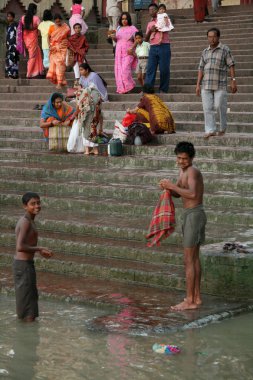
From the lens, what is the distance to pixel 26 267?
7.92 m

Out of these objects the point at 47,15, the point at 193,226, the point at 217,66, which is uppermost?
the point at 47,15

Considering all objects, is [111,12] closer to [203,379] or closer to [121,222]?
[121,222]

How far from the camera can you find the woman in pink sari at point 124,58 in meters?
Result: 16.2

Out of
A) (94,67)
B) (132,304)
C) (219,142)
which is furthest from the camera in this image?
(94,67)

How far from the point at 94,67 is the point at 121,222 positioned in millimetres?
8435

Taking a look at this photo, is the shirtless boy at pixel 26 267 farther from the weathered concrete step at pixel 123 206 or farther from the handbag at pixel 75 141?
the handbag at pixel 75 141

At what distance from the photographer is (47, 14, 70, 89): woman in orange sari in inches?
675

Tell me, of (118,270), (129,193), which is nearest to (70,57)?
(129,193)

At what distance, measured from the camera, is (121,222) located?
33.8 feet

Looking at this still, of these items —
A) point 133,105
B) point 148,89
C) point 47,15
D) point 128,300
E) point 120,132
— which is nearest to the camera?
point 128,300

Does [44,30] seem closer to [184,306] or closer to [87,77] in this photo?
[87,77]

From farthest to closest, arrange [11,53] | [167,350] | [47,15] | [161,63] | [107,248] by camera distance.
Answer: [11,53] → [47,15] → [161,63] → [107,248] → [167,350]

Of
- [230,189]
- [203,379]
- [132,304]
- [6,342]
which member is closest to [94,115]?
[230,189]

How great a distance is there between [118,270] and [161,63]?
23.4 ft
